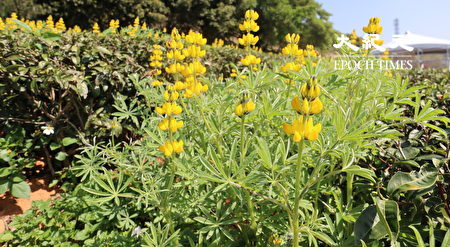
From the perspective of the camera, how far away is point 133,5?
17.3 metres

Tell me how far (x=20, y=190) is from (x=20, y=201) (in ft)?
0.73

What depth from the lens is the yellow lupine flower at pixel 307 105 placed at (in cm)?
72

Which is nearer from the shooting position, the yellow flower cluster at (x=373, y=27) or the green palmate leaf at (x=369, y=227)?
the green palmate leaf at (x=369, y=227)

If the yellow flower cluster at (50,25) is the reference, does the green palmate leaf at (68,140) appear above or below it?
below

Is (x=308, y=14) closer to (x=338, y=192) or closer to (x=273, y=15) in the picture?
(x=273, y=15)

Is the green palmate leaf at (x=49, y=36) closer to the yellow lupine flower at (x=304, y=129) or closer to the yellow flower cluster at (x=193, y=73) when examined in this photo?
the yellow flower cluster at (x=193, y=73)

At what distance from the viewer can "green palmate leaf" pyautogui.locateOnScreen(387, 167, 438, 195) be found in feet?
3.06

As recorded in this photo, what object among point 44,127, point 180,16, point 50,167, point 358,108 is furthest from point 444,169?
point 180,16

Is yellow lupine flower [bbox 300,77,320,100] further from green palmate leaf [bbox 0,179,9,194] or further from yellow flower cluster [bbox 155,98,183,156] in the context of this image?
green palmate leaf [bbox 0,179,9,194]

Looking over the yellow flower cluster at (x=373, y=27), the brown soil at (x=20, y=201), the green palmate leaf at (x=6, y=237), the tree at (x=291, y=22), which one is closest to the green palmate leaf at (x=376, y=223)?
the yellow flower cluster at (x=373, y=27)

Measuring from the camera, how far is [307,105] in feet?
2.37

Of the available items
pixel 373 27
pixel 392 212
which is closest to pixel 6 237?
pixel 392 212

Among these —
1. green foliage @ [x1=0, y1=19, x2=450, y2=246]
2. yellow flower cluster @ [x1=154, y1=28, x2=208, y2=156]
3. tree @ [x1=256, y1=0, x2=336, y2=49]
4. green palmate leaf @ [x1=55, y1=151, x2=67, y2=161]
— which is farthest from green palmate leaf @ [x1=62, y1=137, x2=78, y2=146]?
tree @ [x1=256, y1=0, x2=336, y2=49]

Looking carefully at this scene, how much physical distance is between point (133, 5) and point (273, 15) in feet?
37.7
